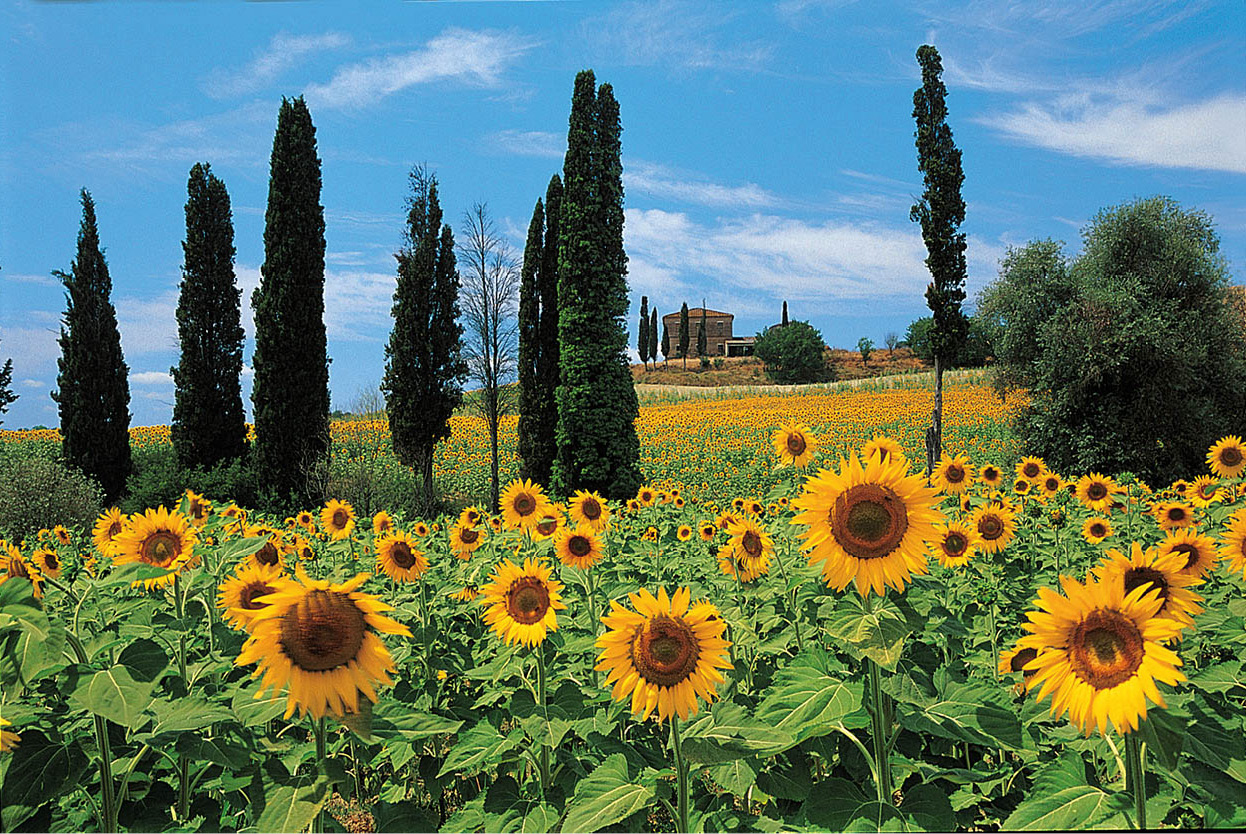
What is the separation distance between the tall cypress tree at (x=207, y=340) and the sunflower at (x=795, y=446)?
71.1ft

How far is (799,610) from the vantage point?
2.97 metres

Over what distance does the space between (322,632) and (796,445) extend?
306 centimetres

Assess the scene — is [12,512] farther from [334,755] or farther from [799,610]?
[799,610]

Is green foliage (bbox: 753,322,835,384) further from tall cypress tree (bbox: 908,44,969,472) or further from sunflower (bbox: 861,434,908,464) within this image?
sunflower (bbox: 861,434,908,464)

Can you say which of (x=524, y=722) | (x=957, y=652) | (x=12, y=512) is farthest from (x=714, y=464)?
(x=524, y=722)

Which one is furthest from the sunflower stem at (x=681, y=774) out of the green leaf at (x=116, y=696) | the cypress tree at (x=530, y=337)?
the cypress tree at (x=530, y=337)

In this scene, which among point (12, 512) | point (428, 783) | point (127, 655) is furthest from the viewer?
point (12, 512)

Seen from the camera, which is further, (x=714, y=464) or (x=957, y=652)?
(x=714, y=464)

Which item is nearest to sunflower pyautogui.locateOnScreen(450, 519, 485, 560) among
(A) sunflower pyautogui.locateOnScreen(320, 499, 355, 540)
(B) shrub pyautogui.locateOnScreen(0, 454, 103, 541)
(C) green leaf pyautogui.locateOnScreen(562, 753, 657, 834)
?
(A) sunflower pyautogui.locateOnScreen(320, 499, 355, 540)

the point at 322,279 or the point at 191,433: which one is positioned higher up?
the point at 322,279

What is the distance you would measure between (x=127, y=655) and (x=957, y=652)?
3590mm

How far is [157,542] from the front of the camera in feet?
10.2

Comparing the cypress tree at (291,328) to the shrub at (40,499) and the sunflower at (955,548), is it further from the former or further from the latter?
the sunflower at (955,548)

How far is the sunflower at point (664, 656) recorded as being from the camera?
1.99m
